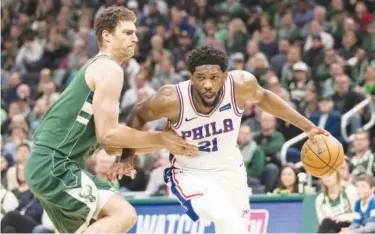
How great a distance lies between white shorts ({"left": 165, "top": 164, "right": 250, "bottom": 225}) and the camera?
6863 mm

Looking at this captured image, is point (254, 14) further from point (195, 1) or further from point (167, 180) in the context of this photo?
point (167, 180)

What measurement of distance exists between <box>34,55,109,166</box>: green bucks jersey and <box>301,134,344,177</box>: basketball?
2.05 meters

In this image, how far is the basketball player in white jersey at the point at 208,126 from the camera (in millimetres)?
6793

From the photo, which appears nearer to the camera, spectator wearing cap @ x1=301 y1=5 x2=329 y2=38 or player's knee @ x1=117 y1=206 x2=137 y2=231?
player's knee @ x1=117 y1=206 x2=137 y2=231

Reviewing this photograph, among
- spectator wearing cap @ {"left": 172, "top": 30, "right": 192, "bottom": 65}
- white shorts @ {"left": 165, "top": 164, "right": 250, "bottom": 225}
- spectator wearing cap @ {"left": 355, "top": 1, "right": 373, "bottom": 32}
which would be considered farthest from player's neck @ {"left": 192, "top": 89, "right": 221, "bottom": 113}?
spectator wearing cap @ {"left": 355, "top": 1, "right": 373, "bottom": 32}

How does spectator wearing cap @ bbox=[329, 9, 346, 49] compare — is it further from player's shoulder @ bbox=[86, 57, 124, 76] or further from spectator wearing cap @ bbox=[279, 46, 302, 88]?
player's shoulder @ bbox=[86, 57, 124, 76]

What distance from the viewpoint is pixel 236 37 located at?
15.7 meters

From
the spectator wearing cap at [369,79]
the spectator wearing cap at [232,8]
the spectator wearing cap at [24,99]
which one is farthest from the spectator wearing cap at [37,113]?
the spectator wearing cap at [369,79]

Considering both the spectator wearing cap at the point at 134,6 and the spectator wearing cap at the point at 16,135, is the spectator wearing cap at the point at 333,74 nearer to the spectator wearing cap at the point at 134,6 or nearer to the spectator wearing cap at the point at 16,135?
the spectator wearing cap at the point at 16,135

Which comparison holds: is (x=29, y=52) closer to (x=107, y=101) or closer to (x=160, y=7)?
(x=160, y=7)

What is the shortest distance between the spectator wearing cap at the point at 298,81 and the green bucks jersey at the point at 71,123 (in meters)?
7.58

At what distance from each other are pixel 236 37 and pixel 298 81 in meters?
2.33

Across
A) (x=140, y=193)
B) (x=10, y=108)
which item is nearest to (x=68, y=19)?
(x=10, y=108)

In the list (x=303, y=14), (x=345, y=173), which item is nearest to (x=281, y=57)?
(x=303, y=14)
